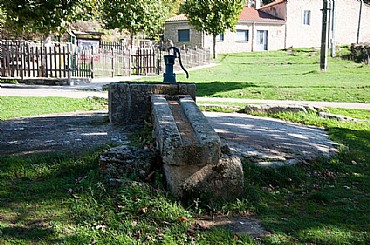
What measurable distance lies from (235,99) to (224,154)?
32.6ft

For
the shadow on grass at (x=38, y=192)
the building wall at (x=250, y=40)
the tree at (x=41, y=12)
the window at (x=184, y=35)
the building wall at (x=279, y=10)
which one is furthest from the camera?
the building wall at (x=279, y=10)

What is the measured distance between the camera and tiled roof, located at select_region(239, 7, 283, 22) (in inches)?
1857

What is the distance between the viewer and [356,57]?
30.6 m

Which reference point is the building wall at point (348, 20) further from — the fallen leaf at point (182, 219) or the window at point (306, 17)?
the fallen leaf at point (182, 219)

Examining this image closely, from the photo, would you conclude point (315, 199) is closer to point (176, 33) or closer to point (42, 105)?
point (42, 105)

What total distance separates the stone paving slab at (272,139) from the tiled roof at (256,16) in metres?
38.5

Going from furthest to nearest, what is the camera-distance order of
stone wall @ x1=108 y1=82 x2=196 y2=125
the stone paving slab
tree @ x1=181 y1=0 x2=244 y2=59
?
tree @ x1=181 y1=0 x2=244 y2=59 → stone wall @ x1=108 y1=82 x2=196 y2=125 → the stone paving slab

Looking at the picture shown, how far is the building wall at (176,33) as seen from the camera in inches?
1806

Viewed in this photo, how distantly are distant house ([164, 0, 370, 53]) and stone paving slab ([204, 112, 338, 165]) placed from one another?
36.5 metres

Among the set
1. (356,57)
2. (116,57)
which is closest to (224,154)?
(116,57)

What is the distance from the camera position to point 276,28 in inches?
1876

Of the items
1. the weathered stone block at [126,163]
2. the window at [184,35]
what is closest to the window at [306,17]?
the window at [184,35]

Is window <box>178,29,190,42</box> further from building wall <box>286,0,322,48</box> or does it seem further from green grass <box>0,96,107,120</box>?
green grass <box>0,96,107,120</box>

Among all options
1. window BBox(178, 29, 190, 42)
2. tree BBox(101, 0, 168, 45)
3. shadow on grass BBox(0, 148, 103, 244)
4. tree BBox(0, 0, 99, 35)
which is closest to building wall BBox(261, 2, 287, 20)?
window BBox(178, 29, 190, 42)
